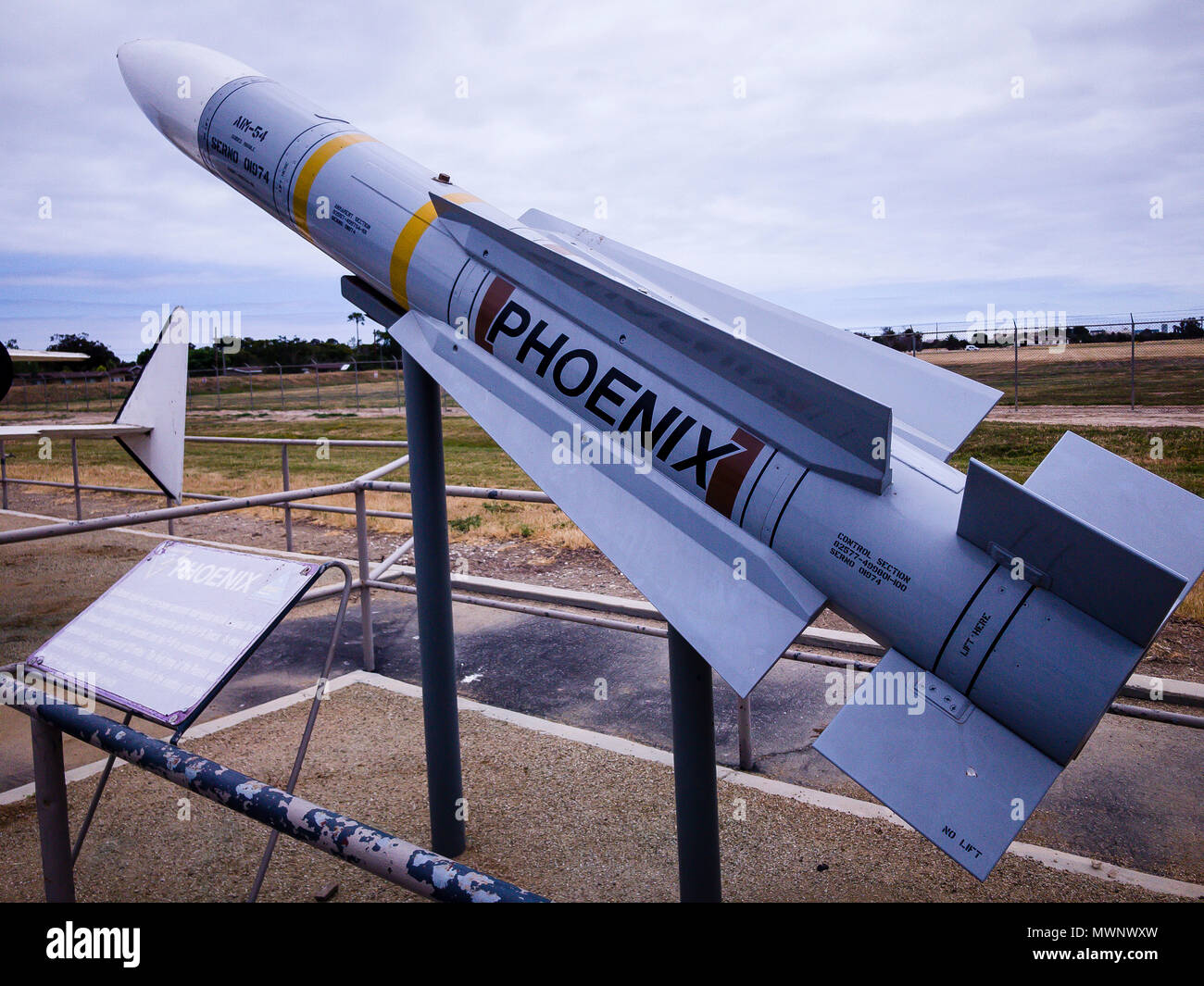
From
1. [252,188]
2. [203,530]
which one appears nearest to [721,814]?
[252,188]

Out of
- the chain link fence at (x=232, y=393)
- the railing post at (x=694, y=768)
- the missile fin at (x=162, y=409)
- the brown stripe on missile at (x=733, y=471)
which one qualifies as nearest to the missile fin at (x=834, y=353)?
the brown stripe on missile at (x=733, y=471)

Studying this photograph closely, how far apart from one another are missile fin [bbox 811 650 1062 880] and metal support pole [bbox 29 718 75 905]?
1781 millimetres

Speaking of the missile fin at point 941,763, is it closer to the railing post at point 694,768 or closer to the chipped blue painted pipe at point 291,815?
the railing post at point 694,768

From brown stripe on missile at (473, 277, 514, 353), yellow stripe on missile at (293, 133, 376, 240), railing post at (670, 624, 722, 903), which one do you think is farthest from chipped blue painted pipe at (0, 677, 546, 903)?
yellow stripe on missile at (293, 133, 376, 240)

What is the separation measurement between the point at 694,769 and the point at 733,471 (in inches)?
35.0

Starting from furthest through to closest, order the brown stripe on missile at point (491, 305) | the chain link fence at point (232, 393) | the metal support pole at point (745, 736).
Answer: the chain link fence at point (232, 393)
the metal support pole at point (745, 736)
the brown stripe on missile at point (491, 305)

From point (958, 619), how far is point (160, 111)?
3951mm

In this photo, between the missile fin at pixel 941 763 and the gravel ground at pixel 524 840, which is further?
the gravel ground at pixel 524 840

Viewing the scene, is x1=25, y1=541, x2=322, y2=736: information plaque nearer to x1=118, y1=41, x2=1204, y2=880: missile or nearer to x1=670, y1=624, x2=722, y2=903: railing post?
x1=118, y1=41, x2=1204, y2=880: missile

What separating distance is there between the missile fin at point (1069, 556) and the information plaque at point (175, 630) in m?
1.90

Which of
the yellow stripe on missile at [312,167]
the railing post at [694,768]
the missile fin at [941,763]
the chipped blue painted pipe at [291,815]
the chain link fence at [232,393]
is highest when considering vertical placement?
the yellow stripe on missile at [312,167]

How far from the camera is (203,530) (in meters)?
11.0

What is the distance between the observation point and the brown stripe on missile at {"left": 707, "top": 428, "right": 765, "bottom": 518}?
7.39ft

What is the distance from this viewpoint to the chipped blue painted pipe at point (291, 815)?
112 centimetres
